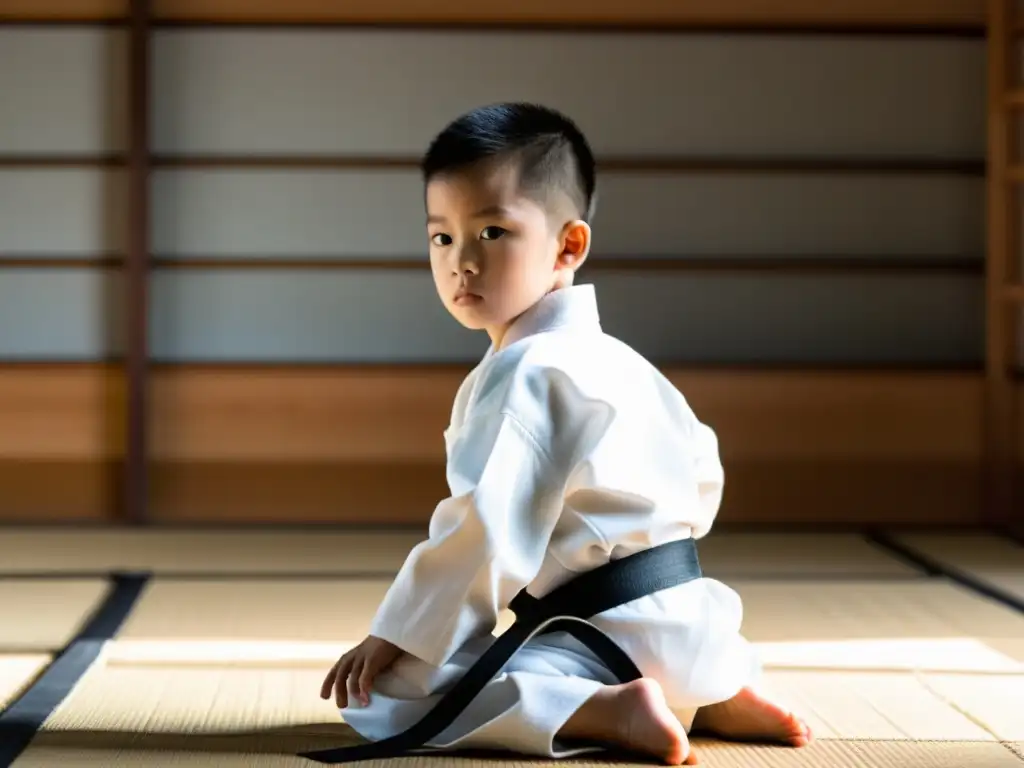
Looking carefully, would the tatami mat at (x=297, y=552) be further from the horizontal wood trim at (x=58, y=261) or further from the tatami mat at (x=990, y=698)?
the tatami mat at (x=990, y=698)

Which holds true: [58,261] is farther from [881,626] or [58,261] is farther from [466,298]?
[466,298]

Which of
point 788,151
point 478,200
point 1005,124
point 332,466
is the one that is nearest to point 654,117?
point 788,151

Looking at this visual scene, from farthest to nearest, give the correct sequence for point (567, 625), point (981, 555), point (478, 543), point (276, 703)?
point (981, 555), point (276, 703), point (567, 625), point (478, 543)

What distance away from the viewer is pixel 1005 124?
4.11 meters

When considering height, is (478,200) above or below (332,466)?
above

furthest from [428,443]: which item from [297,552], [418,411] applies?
[297,552]

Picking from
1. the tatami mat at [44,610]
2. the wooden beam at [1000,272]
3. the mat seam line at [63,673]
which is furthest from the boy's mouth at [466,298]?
the wooden beam at [1000,272]

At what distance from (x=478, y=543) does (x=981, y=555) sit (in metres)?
2.31

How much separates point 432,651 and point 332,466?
2616mm

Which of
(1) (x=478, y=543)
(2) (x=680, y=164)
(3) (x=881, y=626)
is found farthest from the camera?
(2) (x=680, y=164)

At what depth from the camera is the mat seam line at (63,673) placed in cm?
172

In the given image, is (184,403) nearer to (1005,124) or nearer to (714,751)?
(1005,124)

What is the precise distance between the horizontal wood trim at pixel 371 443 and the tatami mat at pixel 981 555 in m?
0.30

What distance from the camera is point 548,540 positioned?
1584 mm
